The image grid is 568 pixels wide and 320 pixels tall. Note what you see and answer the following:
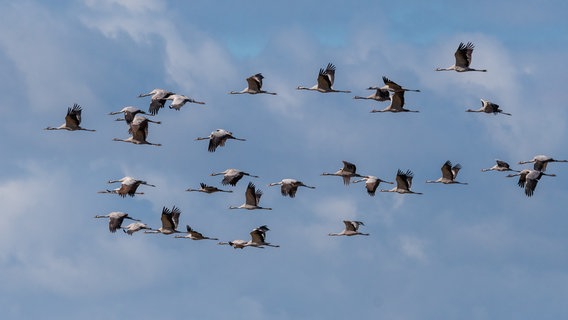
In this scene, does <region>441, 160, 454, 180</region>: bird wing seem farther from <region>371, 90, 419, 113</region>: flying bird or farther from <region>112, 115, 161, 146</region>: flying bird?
<region>112, 115, 161, 146</region>: flying bird

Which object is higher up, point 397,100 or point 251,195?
point 397,100

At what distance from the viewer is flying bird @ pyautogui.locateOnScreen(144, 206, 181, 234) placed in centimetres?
9738

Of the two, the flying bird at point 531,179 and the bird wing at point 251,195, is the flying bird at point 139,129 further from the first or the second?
the flying bird at point 531,179

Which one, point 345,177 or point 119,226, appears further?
point 345,177

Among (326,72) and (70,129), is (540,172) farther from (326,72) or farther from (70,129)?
(70,129)

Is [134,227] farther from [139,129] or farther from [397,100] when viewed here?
[397,100]

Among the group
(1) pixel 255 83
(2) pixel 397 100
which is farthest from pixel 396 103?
(1) pixel 255 83

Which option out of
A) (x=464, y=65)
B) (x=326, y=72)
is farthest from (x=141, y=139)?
(x=464, y=65)

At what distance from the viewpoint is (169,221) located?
320ft

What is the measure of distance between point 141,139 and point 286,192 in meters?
7.60

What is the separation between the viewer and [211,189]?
319 feet

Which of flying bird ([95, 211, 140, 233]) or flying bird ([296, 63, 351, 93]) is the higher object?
flying bird ([296, 63, 351, 93])

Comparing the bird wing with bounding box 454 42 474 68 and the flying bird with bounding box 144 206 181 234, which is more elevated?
the bird wing with bounding box 454 42 474 68

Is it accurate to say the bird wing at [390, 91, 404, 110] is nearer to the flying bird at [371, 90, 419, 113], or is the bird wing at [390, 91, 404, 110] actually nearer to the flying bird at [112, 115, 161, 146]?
the flying bird at [371, 90, 419, 113]
